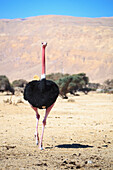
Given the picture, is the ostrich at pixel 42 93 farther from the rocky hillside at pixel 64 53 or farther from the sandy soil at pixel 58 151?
the rocky hillside at pixel 64 53

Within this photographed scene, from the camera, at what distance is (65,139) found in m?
9.09

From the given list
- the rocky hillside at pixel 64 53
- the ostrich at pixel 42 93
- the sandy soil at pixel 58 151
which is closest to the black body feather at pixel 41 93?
the ostrich at pixel 42 93

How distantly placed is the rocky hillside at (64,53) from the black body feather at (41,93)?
11612cm

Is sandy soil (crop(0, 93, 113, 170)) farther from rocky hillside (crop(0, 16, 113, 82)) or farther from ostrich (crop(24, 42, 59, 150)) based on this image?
rocky hillside (crop(0, 16, 113, 82))

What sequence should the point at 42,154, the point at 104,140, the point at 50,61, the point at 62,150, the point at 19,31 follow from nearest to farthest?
the point at 42,154, the point at 62,150, the point at 104,140, the point at 50,61, the point at 19,31

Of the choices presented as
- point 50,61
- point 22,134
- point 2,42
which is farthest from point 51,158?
point 2,42

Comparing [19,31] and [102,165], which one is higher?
[19,31]

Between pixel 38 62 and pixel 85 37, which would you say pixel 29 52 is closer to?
pixel 38 62

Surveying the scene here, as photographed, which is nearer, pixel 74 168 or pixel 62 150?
pixel 74 168

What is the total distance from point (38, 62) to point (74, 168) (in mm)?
135545

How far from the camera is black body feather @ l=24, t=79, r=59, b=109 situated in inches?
291

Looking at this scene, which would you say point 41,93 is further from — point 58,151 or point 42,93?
point 58,151

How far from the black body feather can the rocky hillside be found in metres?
116

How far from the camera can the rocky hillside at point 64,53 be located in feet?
429
